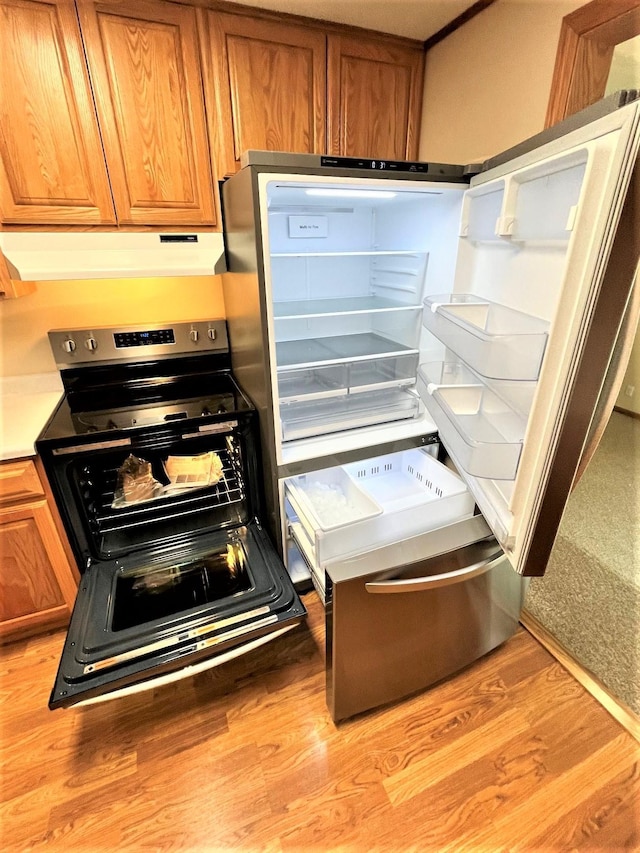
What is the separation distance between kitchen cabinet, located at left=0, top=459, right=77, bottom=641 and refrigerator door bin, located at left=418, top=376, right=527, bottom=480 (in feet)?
4.39

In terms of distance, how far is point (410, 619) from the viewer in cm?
117

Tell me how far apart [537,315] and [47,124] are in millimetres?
1536

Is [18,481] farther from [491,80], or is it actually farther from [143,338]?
[491,80]

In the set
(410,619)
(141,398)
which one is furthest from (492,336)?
(141,398)

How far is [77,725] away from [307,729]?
0.77 metres

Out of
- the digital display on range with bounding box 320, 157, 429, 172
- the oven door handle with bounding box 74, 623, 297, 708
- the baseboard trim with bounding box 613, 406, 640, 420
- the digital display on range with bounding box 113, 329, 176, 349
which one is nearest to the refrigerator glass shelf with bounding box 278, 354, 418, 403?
the digital display on range with bounding box 113, 329, 176, 349

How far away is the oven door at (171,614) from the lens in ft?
3.51

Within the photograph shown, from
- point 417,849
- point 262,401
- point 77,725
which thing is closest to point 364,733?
point 417,849

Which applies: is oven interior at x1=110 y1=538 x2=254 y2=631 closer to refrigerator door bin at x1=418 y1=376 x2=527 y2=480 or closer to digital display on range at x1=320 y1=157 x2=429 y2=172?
refrigerator door bin at x1=418 y1=376 x2=527 y2=480

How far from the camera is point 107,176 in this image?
1.32 metres

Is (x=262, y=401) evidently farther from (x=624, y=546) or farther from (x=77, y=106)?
(x=624, y=546)

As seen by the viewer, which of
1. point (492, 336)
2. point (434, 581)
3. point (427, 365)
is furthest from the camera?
point (427, 365)

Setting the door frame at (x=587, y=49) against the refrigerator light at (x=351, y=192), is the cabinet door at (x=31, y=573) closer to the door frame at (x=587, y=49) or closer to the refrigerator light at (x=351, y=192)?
the refrigerator light at (x=351, y=192)

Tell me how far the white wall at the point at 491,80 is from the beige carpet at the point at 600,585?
181 cm
